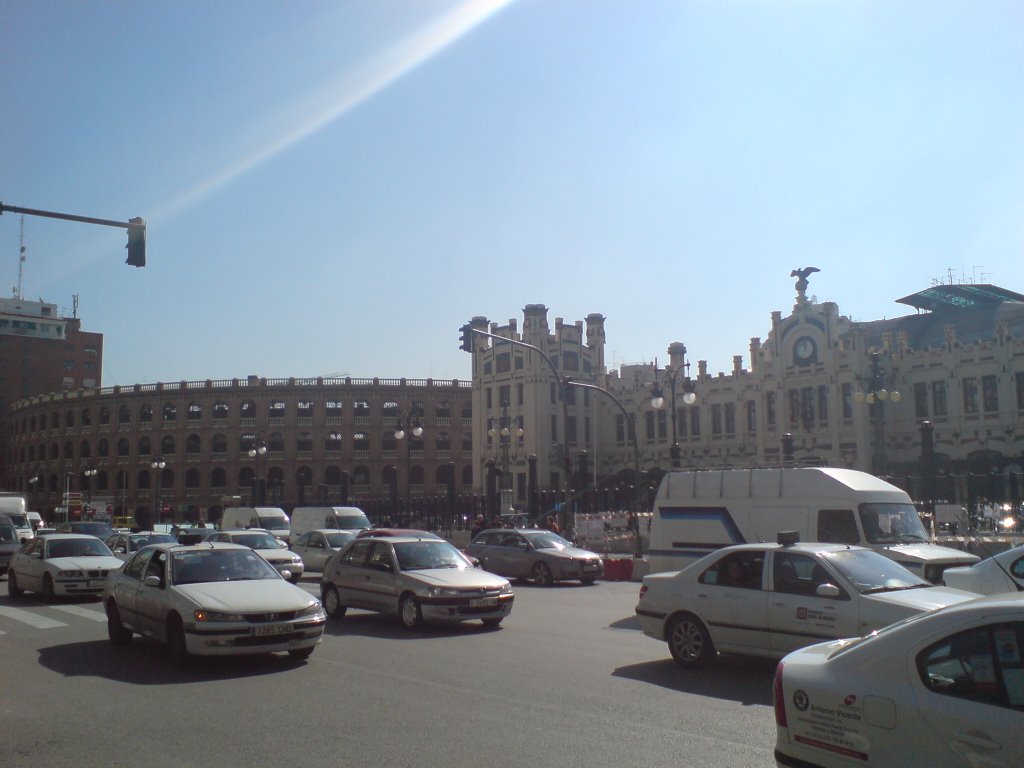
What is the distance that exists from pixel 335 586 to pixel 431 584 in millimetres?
2601

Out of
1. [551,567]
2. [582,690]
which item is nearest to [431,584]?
[582,690]

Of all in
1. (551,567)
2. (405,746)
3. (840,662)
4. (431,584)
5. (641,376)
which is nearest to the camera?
(840,662)

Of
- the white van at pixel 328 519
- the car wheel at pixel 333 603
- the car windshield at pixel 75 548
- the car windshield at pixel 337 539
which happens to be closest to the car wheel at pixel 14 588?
the car windshield at pixel 75 548

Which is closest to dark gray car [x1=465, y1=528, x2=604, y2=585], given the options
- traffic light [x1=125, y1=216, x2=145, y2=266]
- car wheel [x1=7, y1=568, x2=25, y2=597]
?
car wheel [x1=7, y1=568, x2=25, y2=597]

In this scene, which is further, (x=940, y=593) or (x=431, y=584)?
(x=431, y=584)

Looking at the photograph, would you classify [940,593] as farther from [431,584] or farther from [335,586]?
[335,586]

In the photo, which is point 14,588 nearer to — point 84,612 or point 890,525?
point 84,612

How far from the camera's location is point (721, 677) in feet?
33.2

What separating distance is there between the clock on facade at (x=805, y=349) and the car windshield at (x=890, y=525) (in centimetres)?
3772

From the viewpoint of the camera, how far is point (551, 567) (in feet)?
75.8

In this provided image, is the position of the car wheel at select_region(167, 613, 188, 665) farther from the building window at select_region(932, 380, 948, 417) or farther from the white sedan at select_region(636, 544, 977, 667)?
the building window at select_region(932, 380, 948, 417)

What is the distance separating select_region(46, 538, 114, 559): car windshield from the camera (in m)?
19.5

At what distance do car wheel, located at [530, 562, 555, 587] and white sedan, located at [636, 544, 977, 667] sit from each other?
12.0 m

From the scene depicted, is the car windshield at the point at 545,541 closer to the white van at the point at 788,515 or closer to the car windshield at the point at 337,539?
the car windshield at the point at 337,539
